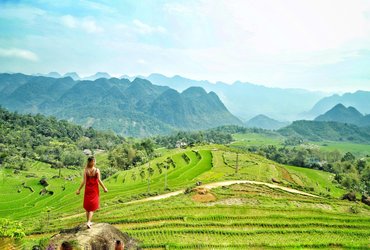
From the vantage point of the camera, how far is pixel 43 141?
142125 millimetres

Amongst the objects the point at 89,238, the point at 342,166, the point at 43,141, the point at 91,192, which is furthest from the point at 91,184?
the point at 43,141

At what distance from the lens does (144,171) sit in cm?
7144

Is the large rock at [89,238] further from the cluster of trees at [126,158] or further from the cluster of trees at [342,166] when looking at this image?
the cluster of trees at [126,158]

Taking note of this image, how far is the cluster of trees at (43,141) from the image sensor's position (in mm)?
111450

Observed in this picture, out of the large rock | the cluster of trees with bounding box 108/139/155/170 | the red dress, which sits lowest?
the cluster of trees with bounding box 108/139/155/170

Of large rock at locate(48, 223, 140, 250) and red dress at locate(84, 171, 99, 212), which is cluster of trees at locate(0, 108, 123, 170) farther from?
red dress at locate(84, 171, 99, 212)

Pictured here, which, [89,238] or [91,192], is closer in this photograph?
[89,238]

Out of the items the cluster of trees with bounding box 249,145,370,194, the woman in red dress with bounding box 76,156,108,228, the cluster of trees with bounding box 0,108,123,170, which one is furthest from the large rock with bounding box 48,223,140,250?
the cluster of trees with bounding box 0,108,123,170

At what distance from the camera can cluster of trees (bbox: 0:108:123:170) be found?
111 metres

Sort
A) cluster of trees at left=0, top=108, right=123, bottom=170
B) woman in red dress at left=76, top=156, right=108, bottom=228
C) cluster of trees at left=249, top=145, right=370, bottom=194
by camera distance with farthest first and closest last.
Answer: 1. cluster of trees at left=0, top=108, right=123, bottom=170
2. cluster of trees at left=249, top=145, right=370, bottom=194
3. woman in red dress at left=76, top=156, right=108, bottom=228

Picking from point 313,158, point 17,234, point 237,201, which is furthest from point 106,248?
point 313,158

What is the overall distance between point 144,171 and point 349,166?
74.1 meters

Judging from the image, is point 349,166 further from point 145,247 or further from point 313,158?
point 145,247

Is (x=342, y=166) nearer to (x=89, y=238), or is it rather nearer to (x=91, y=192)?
(x=91, y=192)
